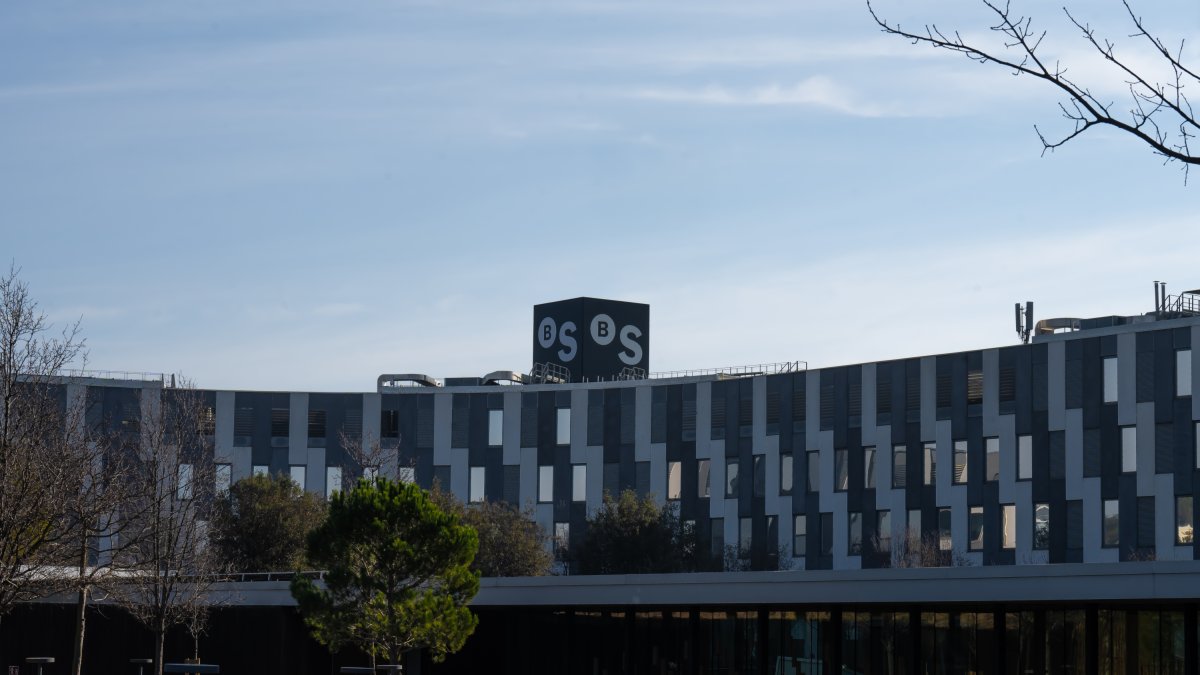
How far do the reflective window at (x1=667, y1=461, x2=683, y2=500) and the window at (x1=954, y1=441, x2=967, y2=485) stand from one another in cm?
1481

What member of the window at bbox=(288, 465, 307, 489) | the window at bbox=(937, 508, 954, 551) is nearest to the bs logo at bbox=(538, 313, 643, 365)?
the window at bbox=(288, 465, 307, 489)

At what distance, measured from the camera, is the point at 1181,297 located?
7444 centimetres

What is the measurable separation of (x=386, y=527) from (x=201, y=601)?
11.7 m

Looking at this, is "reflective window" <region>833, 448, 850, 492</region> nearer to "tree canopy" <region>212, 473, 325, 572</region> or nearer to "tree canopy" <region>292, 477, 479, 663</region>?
"tree canopy" <region>212, 473, 325, 572</region>

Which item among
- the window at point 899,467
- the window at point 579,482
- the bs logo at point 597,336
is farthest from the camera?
the bs logo at point 597,336

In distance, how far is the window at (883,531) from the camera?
73.2m

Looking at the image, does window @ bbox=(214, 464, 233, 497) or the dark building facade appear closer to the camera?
the dark building facade

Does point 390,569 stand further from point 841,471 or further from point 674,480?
point 674,480

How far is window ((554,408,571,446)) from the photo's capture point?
84.5 m

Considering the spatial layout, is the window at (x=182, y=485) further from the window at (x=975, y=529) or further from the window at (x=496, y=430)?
the window at (x=975, y=529)

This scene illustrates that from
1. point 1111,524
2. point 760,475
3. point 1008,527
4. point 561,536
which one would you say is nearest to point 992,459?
point 1008,527

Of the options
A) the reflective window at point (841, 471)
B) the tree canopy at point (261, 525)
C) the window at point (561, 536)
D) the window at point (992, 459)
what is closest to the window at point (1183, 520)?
the window at point (992, 459)

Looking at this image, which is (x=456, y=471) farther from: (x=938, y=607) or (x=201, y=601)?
(x=938, y=607)

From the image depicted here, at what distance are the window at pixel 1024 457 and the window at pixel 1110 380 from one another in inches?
153
